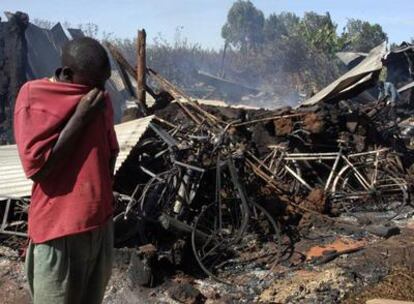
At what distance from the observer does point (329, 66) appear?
2288 cm

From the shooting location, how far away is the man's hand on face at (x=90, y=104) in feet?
7.89

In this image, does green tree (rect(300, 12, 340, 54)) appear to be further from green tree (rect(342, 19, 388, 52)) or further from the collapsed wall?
the collapsed wall

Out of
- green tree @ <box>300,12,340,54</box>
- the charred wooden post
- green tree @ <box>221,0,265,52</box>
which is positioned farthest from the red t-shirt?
green tree @ <box>221,0,265,52</box>

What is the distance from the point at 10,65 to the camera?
12.5 metres

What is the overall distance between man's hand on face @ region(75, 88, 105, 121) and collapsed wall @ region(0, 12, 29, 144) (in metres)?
10.6

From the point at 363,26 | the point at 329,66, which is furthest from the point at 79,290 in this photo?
the point at 363,26

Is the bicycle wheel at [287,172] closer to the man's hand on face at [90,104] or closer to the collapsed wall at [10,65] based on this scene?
the man's hand on face at [90,104]

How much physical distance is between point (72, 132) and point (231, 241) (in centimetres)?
391

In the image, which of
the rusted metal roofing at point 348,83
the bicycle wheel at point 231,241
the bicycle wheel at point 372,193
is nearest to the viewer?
the bicycle wheel at point 231,241

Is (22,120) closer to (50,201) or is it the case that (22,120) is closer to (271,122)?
(50,201)

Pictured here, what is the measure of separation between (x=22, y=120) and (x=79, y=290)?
2.78ft

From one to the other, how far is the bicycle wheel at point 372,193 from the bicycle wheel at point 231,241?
1900mm

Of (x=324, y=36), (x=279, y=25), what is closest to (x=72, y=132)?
(x=324, y=36)

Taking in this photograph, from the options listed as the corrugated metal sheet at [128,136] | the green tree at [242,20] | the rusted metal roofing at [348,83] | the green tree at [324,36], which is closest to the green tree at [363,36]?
the green tree at [324,36]
